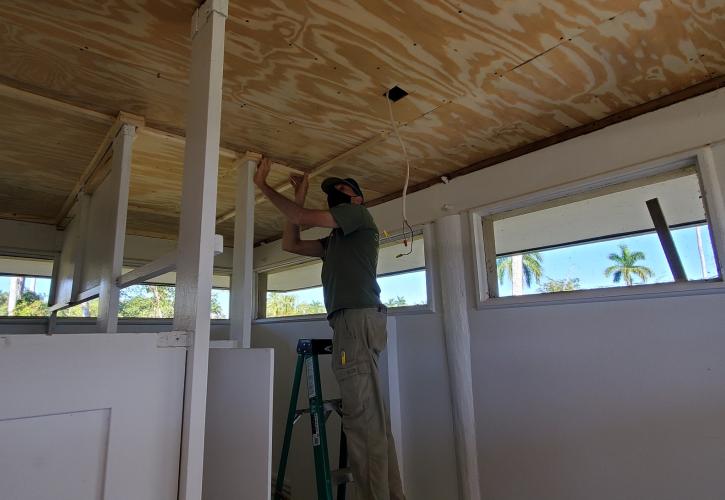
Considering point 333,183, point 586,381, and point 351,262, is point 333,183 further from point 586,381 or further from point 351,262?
point 586,381

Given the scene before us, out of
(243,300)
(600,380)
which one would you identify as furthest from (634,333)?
(243,300)

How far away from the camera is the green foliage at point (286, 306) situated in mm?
3473

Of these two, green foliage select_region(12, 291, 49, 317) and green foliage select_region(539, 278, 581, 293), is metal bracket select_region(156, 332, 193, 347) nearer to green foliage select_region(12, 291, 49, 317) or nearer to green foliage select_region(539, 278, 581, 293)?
green foliage select_region(539, 278, 581, 293)

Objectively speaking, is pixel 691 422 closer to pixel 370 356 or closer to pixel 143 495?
pixel 370 356

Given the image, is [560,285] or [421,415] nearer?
[560,285]

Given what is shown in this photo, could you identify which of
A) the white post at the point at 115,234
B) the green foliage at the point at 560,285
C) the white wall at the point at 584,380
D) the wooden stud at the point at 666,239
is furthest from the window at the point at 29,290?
the wooden stud at the point at 666,239

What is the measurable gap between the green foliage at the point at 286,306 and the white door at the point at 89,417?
92.7 inches

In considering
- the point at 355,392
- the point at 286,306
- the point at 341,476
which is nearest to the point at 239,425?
the point at 355,392

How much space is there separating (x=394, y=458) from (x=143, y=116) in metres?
1.96

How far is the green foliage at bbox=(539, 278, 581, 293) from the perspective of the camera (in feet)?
→ 6.30

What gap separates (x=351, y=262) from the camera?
1.85 metres

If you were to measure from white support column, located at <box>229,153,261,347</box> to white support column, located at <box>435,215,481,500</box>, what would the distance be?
1.07 metres

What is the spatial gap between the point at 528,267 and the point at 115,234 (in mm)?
1949

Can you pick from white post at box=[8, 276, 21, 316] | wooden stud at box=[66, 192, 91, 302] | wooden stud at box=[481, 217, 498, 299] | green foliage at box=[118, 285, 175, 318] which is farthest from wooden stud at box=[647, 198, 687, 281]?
white post at box=[8, 276, 21, 316]
